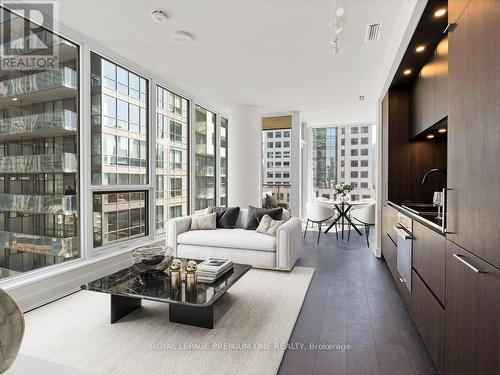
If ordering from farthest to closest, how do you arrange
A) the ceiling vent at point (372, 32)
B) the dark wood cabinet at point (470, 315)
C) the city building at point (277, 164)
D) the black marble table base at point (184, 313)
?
the city building at point (277, 164), the ceiling vent at point (372, 32), the black marble table base at point (184, 313), the dark wood cabinet at point (470, 315)

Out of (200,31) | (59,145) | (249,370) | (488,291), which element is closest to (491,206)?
(488,291)

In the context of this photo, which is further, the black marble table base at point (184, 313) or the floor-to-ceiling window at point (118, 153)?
the floor-to-ceiling window at point (118, 153)

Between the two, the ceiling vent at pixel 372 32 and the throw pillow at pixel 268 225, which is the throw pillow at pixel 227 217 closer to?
the throw pillow at pixel 268 225

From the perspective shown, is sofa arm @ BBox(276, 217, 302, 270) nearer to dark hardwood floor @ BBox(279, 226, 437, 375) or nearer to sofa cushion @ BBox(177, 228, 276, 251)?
sofa cushion @ BBox(177, 228, 276, 251)

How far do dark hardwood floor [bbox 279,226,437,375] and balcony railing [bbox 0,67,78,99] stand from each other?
130 inches

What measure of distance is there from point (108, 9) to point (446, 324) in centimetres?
357

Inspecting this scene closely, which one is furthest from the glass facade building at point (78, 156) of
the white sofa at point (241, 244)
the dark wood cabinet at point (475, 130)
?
the dark wood cabinet at point (475, 130)

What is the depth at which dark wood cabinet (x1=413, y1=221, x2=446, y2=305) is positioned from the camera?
1651 mm

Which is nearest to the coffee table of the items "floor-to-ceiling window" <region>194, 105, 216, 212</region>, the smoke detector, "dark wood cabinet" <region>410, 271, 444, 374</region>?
"dark wood cabinet" <region>410, 271, 444, 374</region>

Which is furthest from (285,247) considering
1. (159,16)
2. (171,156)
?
(159,16)

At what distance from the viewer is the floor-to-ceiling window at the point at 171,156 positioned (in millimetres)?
4650

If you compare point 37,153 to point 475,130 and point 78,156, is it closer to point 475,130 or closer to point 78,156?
point 78,156

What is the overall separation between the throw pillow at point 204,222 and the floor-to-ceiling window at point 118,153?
29.6 inches

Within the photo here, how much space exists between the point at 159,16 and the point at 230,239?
2.68 metres
